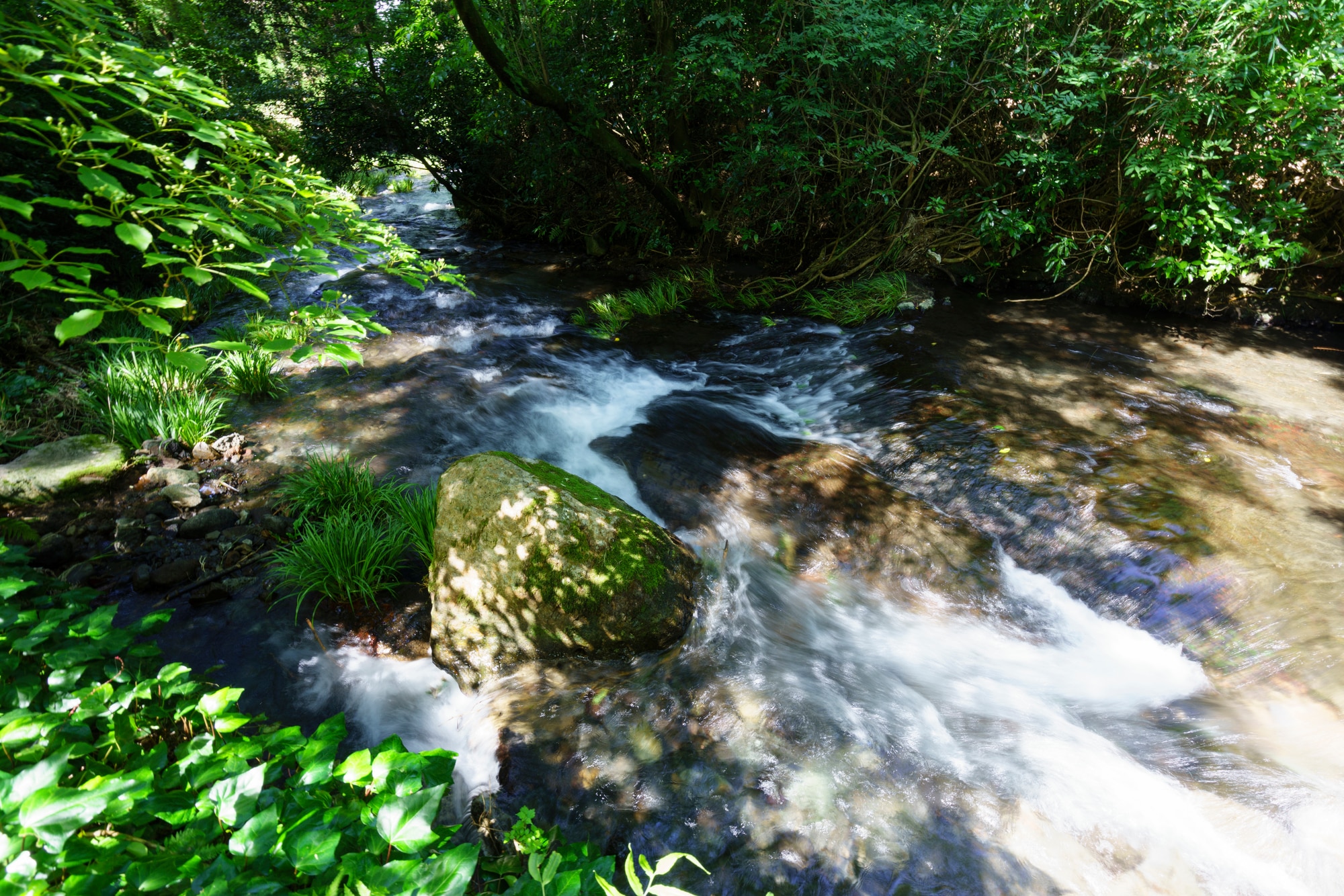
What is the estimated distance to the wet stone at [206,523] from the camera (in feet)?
13.1

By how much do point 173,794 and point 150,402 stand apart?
4.47 meters

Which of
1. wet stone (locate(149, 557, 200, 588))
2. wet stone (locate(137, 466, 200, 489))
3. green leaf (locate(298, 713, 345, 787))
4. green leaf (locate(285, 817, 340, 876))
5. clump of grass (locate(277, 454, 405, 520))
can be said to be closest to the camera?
green leaf (locate(285, 817, 340, 876))

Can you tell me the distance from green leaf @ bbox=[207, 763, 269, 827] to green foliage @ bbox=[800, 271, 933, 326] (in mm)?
7753

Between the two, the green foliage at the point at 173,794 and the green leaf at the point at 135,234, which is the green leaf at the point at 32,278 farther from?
the green foliage at the point at 173,794

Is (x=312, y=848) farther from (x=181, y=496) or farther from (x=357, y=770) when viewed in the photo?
(x=181, y=496)

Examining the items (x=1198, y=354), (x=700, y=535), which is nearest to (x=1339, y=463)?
(x=1198, y=354)

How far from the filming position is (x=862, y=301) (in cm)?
825

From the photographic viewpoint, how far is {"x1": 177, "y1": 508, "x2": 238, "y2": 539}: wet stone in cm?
398

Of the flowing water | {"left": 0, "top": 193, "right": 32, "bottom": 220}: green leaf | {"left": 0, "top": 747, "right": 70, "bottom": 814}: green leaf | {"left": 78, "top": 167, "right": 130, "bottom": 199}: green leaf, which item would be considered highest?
{"left": 78, "top": 167, "right": 130, "bottom": 199}: green leaf

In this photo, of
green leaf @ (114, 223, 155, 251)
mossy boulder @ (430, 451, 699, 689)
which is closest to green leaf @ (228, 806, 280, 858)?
green leaf @ (114, 223, 155, 251)

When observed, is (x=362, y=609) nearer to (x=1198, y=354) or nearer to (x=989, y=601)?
(x=989, y=601)

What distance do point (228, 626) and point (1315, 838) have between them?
5368mm

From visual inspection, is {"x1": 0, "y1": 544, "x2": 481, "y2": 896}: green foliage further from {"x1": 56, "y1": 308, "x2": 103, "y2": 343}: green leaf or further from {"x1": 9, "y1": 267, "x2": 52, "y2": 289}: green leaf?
{"x1": 9, "y1": 267, "x2": 52, "y2": 289}: green leaf

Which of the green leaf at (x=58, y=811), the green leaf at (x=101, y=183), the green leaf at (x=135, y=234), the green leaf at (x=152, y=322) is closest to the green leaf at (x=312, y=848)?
the green leaf at (x=58, y=811)
